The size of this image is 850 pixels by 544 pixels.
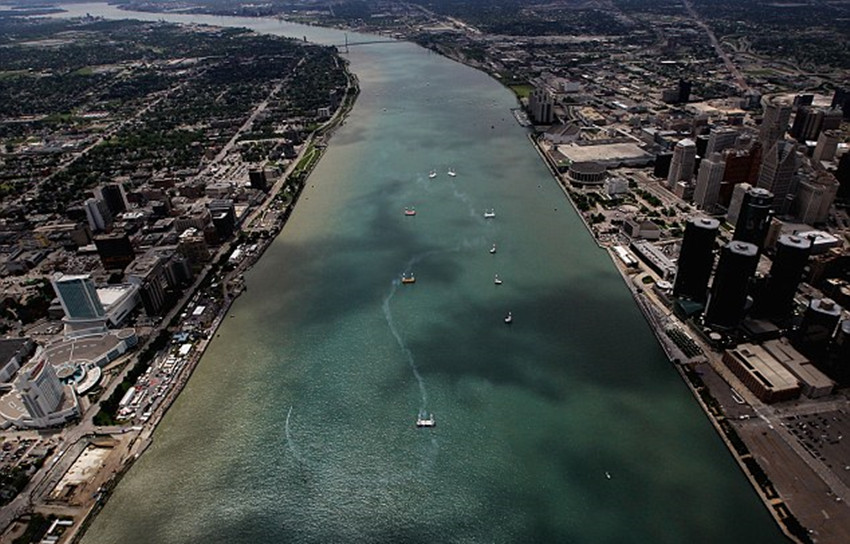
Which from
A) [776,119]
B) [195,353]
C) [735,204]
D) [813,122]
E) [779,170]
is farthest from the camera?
[813,122]

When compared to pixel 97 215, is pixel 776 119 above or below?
above

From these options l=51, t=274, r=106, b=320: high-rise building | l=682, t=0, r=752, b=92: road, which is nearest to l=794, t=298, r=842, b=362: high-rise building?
l=51, t=274, r=106, b=320: high-rise building

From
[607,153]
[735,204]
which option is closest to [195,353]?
[735,204]

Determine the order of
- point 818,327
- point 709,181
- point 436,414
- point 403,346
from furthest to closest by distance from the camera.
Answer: point 709,181 < point 403,346 < point 436,414 < point 818,327

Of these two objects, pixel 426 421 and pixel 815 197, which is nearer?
pixel 426 421

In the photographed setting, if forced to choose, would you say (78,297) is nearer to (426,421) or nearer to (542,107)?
(426,421)

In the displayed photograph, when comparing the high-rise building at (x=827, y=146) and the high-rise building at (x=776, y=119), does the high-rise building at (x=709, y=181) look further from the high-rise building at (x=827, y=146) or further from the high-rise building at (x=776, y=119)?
the high-rise building at (x=776, y=119)

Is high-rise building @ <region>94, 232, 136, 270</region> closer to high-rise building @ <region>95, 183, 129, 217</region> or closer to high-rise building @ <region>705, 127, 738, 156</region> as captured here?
high-rise building @ <region>95, 183, 129, 217</region>
